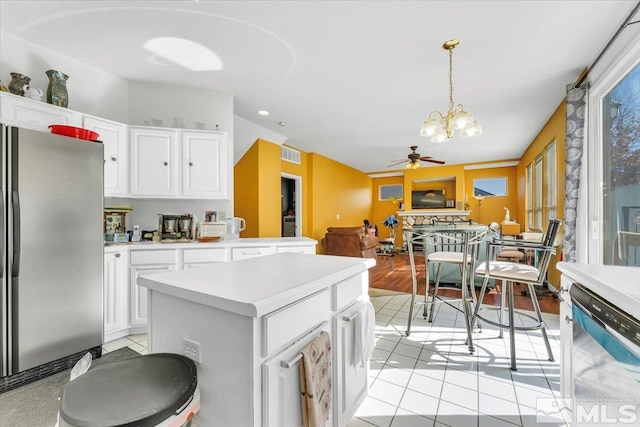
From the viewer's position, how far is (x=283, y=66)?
284cm

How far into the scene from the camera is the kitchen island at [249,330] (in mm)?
832

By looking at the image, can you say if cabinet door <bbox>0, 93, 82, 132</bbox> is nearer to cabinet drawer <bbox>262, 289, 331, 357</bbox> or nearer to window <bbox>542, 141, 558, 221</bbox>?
cabinet drawer <bbox>262, 289, 331, 357</bbox>

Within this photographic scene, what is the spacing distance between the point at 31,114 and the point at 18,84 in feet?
0.88

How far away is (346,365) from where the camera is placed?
1.33 metres

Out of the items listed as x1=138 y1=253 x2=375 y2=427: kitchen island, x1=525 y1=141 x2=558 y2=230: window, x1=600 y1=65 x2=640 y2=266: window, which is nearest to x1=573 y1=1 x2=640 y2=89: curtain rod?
x1=600 y1=65 x2=640 y2=266: window

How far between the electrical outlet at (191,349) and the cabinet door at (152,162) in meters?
2.48

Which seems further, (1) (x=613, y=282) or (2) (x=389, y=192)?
(2) (x=389, y=192)

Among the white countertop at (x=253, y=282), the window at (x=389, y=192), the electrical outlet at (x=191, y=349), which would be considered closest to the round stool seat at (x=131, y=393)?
the electrical outlet at (x=191, y=349)

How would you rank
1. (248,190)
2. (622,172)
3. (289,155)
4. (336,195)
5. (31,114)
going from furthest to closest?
(336,195) → (289,155) → (248,190) → (622,172) → (31,114)

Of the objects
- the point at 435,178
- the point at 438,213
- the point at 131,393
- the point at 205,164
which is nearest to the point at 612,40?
the point at 131,393

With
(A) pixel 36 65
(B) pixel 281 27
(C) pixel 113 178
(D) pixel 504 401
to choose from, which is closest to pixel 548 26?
(B) pixel 281 27

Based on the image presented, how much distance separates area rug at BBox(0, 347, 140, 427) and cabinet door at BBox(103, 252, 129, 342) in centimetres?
48

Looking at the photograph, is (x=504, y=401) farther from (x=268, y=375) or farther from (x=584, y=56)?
(x=584, y=56)

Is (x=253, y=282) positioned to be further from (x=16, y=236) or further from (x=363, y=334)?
(x=16, y=236)
